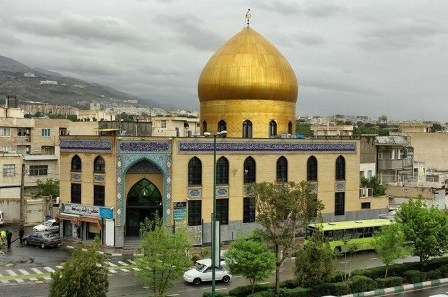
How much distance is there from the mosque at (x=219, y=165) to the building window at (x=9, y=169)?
574 inches

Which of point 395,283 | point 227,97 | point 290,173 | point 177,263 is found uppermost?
point 227,97

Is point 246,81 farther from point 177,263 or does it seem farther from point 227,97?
point 177,263

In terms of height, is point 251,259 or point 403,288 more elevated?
point 251,259

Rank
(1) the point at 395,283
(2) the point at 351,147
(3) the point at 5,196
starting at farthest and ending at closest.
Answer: (3) the point at 5,196 < (2) the point at 351,147 < (1) the point at 395,283

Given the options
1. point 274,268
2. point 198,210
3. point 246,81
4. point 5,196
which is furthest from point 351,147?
point 5,196

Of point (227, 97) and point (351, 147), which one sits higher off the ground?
point (227, 97)

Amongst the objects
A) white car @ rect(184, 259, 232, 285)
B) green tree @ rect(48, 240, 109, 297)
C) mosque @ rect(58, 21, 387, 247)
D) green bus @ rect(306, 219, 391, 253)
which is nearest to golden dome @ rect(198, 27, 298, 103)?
mosque @ rect(58, 21, 387, 247)

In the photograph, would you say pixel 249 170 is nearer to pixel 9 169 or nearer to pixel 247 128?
pixel 247 128

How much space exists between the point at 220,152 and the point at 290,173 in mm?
5866

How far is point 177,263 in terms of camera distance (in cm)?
2428

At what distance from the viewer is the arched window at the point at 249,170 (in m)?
41.2

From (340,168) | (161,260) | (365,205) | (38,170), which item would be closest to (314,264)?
(161,260)

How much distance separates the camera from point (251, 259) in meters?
26.4

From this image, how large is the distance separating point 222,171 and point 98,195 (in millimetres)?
8366
